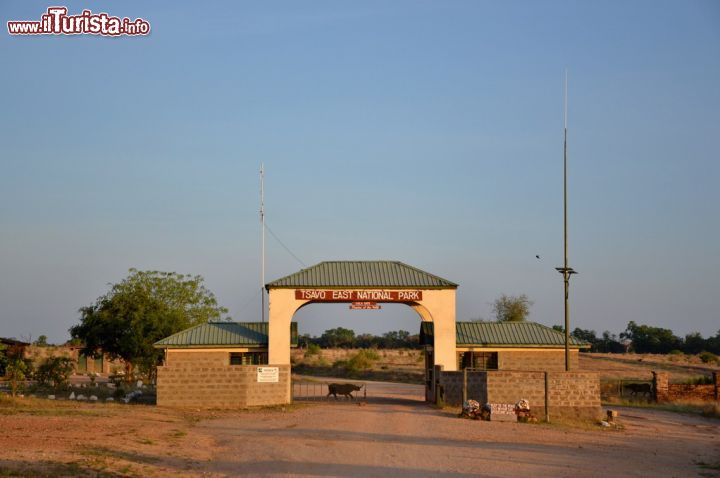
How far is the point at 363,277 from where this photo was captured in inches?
1542

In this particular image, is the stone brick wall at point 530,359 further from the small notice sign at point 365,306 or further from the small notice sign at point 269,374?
the small notice sign at point 269,374

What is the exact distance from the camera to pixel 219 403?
116 feet

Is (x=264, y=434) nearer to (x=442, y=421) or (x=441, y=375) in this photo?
(x=442, y=421)

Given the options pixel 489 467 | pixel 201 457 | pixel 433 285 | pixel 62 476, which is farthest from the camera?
pixel 433 285

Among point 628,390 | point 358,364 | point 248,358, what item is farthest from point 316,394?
point 358,364

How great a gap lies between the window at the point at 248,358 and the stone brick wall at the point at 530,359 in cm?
1092

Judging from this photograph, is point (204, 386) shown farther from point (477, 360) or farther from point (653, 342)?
point (653, 342)

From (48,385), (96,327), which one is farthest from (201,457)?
(96,327)

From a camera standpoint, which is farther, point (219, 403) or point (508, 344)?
point (508, 344)

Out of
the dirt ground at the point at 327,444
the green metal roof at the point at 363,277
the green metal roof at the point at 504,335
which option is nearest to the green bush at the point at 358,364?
the green metal roof at the point at 504,335

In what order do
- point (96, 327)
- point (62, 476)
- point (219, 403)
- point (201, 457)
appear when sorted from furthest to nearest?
point (96, 327) < point (219, 403) < point (201, 457) < point (62, 476)

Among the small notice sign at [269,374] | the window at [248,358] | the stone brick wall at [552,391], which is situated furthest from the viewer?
the window at [248,358]

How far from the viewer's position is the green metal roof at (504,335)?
3925 centimetres

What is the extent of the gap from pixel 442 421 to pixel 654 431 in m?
7.46
